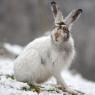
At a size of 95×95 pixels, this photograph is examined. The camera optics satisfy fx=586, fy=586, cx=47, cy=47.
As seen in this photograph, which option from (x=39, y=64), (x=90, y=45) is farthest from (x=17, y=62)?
(x=90, y=45)

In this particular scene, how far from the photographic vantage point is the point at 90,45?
42906mm

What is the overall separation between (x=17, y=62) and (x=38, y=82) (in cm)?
84

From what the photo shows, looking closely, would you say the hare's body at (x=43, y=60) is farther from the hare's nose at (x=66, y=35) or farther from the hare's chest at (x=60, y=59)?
the hare's nose at (x=66, y=35)

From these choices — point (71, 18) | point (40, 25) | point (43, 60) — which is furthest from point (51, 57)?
point (40, 25)

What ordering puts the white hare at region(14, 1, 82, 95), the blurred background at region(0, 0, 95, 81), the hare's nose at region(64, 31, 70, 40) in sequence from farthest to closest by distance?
the blurred background at region(0, 0, 95, 81)
the white hare at region(14, 1, 82, 95)
the hare's nose at region(64, 31, 70, 40)

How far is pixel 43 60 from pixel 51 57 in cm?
23

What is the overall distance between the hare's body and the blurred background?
21552 millimetres

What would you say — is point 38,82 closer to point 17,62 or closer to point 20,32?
point 17,62

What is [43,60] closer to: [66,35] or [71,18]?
[66,35]

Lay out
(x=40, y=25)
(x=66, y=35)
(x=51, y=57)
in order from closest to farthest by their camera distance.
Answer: (x=66, y=35)
(x=51, y=57)
(x=40, y=25)

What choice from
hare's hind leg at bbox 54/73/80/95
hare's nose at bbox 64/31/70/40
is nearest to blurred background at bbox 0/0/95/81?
hare's hind leg at bbox 54/73/80/95

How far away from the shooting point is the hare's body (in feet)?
50.4

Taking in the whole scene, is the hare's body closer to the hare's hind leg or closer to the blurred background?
the hare's hind leg

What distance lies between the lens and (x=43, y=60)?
607 inches
